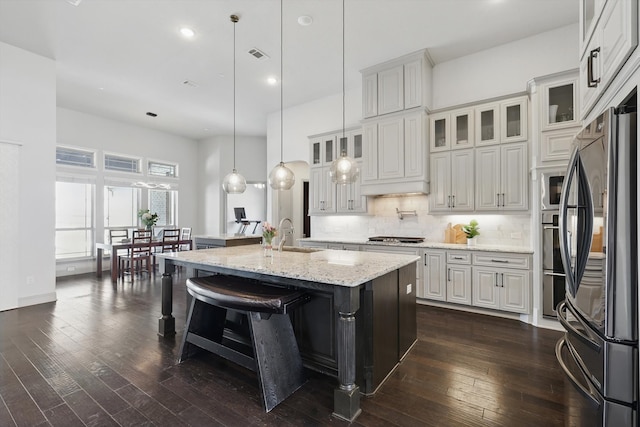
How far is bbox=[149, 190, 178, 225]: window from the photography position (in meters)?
8.39

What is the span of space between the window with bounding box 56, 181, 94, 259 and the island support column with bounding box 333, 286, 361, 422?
7495 mm

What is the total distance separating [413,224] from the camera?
16.1 feet

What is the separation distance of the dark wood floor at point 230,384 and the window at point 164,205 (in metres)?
5.19

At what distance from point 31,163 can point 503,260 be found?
22.1 feet

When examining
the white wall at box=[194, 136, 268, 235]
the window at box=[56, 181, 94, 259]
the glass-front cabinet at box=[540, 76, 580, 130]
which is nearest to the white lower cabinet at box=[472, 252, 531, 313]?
the glass-front cabinet at box=[540, 76, 580, 130]

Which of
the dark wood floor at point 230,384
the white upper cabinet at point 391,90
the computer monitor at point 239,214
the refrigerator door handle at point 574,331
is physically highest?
the white upper cabinet at point 391,90

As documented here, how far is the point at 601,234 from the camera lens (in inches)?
52.2

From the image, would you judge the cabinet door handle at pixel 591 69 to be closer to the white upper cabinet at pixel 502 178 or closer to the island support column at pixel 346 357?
the island support column at pixel 346 357

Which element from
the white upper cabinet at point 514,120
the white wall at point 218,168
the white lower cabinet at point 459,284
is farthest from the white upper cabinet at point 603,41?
the white wall at point 218,168

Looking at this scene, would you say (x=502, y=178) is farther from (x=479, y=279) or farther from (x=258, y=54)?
(x=258, y=54)

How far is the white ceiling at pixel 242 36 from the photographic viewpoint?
340cm

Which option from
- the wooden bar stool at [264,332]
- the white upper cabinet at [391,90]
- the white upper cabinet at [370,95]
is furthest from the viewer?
the white upper cabinet at [370,95]

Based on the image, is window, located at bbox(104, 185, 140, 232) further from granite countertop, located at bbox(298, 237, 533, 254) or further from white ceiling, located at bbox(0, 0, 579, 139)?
granite countertop, located at bbox(298, 237, 533, 254)

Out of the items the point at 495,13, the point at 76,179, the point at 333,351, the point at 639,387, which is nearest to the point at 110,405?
the point at 333,351
